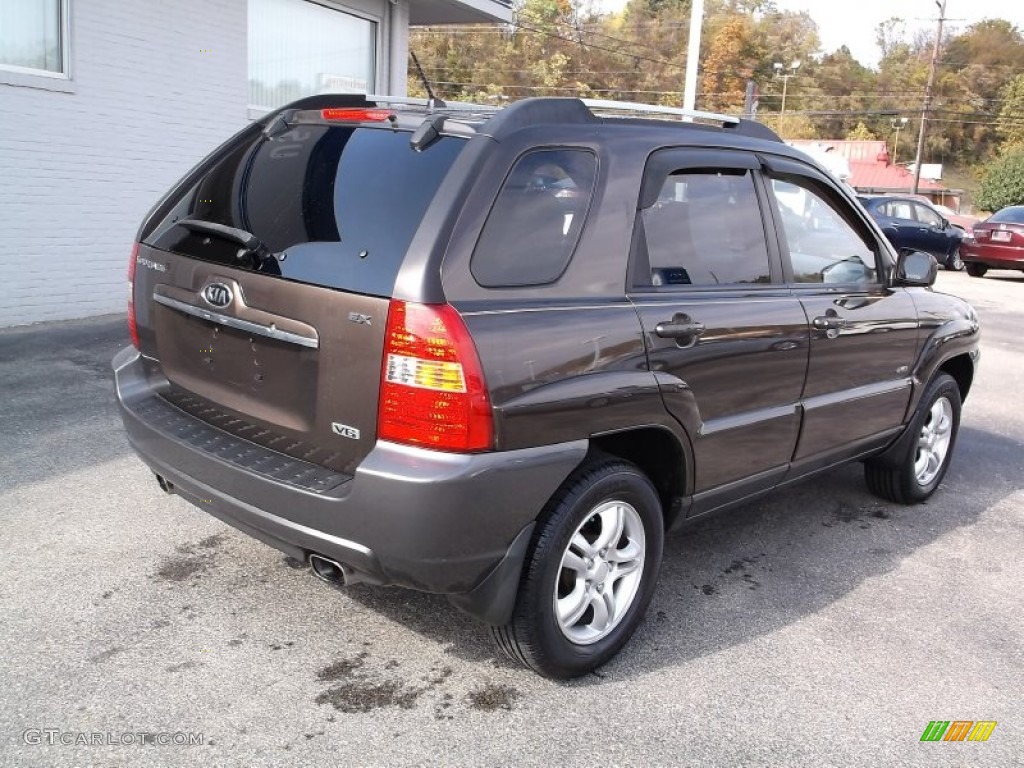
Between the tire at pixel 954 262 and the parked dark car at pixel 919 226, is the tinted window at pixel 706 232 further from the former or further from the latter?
the tire at pixel 954 262

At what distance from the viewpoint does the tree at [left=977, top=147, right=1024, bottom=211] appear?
48188 mm

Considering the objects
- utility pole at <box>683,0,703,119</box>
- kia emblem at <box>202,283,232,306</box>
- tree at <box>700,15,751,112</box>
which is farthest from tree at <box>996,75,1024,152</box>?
kia emblem at <box>202,283,232,306</box>

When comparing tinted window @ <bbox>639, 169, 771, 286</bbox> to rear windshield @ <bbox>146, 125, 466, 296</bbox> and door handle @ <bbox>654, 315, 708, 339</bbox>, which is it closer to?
door handle @ <bbox>654, 315, 708, 339</bbox>

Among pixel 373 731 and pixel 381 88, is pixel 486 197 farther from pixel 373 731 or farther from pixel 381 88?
pixel 381 88

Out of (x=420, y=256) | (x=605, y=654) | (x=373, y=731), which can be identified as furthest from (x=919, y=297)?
(x=373, y=731)

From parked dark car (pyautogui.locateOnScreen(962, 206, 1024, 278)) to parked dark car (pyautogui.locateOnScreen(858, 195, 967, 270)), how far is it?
45.1 inches

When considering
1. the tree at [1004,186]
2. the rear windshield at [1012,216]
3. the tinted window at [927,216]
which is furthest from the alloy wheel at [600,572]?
the tree at [1004,186]

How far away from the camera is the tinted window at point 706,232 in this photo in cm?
345

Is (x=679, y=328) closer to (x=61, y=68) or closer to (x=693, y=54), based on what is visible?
(x=61, y=68)

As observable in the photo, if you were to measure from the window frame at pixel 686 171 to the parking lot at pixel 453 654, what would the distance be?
50.3 inches

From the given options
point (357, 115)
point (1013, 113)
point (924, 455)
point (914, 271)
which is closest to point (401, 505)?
point (357, 115)

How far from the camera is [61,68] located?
8.35 metres

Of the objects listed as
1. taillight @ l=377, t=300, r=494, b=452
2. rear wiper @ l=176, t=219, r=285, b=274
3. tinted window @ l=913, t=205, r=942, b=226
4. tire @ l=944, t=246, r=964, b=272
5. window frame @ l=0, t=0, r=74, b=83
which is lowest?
tire @ l=944, t=246, r=964, b=272

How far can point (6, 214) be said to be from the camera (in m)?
8.02
